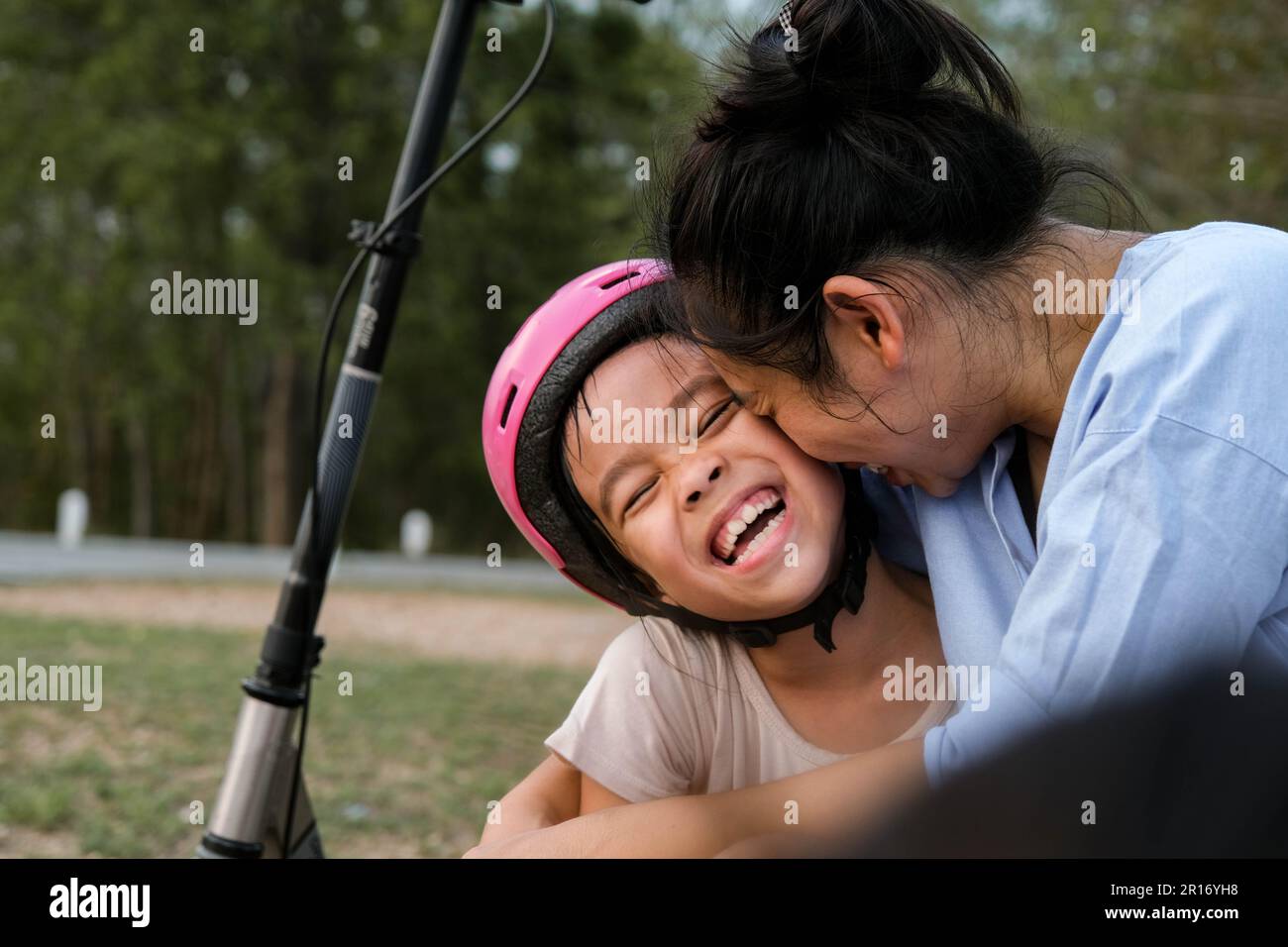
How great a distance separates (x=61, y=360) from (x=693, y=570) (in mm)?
21621

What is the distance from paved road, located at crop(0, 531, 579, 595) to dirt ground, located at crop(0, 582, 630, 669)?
0.54 metres

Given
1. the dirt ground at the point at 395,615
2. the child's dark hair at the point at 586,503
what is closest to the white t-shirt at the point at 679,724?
the child's dark hair at the point at 586,503

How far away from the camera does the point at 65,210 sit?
66.0ft

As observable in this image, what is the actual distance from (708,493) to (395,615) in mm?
10329

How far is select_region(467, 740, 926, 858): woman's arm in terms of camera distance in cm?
152

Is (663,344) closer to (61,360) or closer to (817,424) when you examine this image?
(817,424)

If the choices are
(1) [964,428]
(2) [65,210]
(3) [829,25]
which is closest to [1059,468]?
(1) [964,428]

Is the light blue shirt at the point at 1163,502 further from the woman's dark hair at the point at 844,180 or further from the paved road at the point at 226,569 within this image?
the paved road at the point at 226,569

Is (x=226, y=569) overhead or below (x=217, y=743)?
overhead

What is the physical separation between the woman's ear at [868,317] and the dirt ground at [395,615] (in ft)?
24.6

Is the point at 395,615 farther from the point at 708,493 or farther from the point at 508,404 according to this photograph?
the point at 708,493

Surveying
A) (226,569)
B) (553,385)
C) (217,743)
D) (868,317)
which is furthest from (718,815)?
(226,569)

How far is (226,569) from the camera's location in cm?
1465
